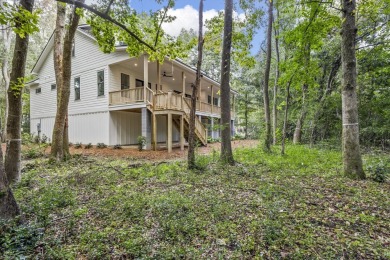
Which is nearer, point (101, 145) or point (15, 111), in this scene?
point (15, 111)

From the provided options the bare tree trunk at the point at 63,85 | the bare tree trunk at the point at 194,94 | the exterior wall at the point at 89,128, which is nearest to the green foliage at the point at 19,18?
the bare tree trunk at the point at 194,94

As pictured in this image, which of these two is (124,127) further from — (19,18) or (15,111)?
(19,18)

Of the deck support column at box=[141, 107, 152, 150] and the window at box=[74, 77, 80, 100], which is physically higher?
the window at box=[74, 77, 80, 100]

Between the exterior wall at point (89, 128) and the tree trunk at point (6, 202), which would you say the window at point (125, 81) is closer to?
the exterior wall at point (89, 128)

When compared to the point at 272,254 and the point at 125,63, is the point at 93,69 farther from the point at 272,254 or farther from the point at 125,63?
the point at 272,254

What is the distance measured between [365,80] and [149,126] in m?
12.0

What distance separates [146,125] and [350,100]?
979cm

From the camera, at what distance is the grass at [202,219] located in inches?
90.3

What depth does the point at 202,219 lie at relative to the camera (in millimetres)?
2957

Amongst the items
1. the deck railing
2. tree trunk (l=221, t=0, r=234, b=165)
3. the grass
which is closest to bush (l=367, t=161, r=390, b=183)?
the grass

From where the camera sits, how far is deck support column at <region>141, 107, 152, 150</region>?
39.3 ft

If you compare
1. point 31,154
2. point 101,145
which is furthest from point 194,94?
point 101,145

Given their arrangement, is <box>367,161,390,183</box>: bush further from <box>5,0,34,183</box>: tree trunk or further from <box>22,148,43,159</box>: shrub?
<box>22,148,43,159</box>: shrub

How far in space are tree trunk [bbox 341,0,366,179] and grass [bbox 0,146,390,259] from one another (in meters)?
0.43
